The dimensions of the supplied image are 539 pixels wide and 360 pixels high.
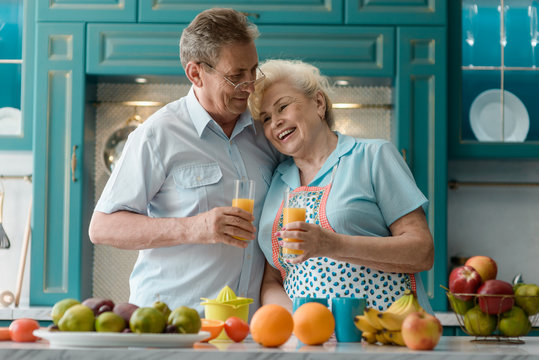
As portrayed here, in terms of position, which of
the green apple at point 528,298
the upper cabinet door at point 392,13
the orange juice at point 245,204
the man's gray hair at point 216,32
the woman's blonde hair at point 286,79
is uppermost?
the upper cabinet door at point 392,13

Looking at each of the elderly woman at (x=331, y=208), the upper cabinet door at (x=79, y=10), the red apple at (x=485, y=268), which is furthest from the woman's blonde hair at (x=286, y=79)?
the upper cabinet door at (x=79, y=10)

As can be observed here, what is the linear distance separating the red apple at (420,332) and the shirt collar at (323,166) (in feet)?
2.71

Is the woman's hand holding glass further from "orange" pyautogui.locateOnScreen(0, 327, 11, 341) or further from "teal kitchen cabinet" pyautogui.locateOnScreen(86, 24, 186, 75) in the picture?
"teal kitchen cabinet" pyautogui.locateOnScreen(86, 24, 186, 75)

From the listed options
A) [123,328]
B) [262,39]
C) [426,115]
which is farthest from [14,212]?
[123,328]

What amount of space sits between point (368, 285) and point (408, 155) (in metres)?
1.37

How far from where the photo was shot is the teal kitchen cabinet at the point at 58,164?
3242mm

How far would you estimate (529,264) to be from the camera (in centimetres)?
371

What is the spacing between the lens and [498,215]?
3732 millimetres

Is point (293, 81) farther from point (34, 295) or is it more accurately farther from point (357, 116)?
point (34, 295)

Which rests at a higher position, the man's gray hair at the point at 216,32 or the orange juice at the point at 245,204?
the man's gray hair at the point at 216,32

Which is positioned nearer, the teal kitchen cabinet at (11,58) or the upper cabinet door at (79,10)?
the upper cabinet door at (79,10)

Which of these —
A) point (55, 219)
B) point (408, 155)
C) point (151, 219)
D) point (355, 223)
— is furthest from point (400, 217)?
point (55, 219)

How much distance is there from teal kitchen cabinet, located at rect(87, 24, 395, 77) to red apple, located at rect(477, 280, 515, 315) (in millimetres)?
1926

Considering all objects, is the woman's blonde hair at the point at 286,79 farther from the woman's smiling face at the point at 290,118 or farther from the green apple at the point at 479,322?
the green apple at the point at 479,322
